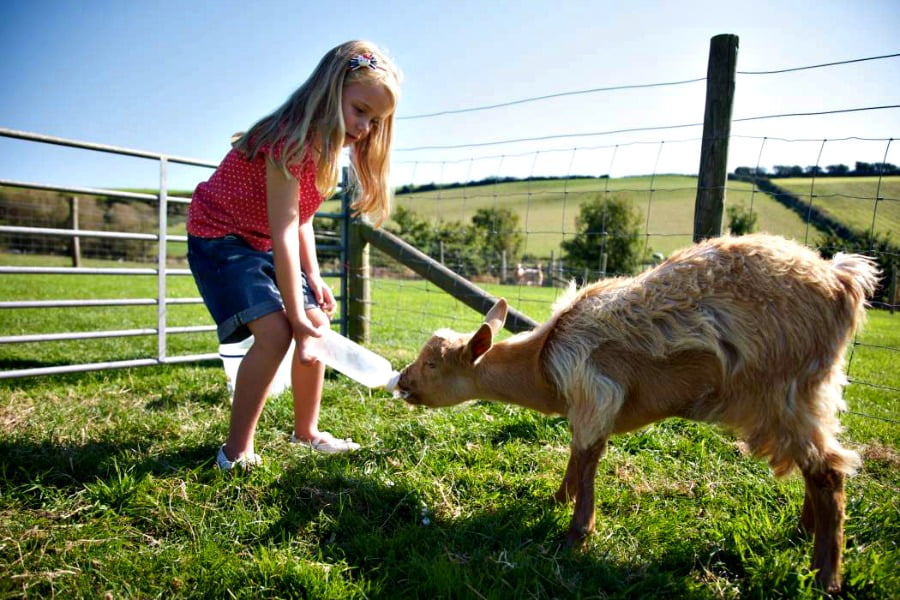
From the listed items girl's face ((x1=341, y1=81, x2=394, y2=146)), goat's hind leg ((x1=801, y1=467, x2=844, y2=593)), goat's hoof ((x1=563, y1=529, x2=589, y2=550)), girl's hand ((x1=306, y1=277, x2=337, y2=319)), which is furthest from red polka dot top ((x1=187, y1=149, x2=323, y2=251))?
goat's hind leg ((x1=801, y1=467, x2=844, y2=593))

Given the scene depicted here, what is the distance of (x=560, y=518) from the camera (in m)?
3.22

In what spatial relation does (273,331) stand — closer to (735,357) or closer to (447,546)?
(447,546)

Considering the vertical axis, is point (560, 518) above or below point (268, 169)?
below

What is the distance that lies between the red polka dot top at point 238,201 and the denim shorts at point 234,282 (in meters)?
0.07

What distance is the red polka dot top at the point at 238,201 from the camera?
364 cm

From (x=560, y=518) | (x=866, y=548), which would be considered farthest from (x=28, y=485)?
(x=866, y=548)

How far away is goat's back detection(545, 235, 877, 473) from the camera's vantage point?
9.16ft

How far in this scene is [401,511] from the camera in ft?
10.7

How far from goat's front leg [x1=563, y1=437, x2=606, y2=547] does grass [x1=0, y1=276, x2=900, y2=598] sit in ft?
0.30

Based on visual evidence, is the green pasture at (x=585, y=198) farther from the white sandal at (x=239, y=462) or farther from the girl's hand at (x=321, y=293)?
the white sandal at (x=239, y=462)

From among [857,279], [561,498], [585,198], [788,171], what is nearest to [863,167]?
[788,171]

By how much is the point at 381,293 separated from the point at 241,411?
1600cm

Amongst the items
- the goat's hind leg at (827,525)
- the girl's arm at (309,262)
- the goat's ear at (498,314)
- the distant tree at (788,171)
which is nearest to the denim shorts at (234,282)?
the girl's arm at (309,262)

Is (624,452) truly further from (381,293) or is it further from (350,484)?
(381,293)
